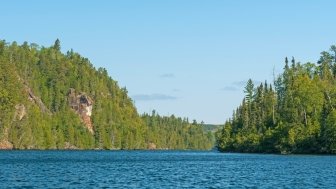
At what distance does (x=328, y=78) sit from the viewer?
197125 millimetres

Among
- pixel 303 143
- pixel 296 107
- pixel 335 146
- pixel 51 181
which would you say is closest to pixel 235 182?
pixel 51 181

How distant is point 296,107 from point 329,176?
100.0 metres

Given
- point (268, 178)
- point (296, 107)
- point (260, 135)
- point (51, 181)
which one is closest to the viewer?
point (51, 181)

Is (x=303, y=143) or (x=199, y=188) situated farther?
(x=303, y=143)

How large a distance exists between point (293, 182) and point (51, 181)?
2660cm

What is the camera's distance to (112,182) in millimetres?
67000

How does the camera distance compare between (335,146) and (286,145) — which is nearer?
(335,146)

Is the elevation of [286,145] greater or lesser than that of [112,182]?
greater

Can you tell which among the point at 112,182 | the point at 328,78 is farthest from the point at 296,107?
the point at 112,182

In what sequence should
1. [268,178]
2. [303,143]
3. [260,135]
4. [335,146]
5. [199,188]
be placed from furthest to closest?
[260,135] < [303,143] < [335,146] < [268,178] < [199,188]

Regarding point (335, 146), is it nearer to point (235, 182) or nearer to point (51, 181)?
point (235, 182)

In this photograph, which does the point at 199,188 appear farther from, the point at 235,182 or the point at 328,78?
the point at 328,78

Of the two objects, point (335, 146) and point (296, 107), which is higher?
point (296, 107)

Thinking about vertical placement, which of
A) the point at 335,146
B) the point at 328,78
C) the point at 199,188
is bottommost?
the point at 199,188
